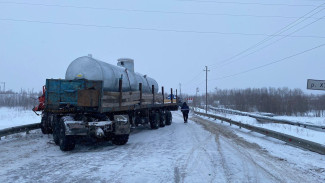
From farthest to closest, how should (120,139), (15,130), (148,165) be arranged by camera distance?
(15,130)
(120,139)
(148,165)

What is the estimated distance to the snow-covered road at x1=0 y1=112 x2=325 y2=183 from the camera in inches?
234

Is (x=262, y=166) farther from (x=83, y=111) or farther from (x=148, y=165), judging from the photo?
(x=83, y=111)

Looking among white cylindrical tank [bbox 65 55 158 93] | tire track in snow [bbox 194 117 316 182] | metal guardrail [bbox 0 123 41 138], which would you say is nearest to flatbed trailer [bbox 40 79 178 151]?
white cylindrical tank [bbox 65 55 158 93]

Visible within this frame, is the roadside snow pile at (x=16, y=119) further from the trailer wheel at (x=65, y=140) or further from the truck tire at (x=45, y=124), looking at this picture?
the trailer wheel at (x=65, y=140)

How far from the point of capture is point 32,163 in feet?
23.8

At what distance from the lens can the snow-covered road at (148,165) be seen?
5949 mm

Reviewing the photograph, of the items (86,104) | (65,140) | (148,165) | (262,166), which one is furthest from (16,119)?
(262,166)

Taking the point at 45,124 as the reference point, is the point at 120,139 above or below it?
below

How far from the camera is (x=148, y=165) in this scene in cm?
701

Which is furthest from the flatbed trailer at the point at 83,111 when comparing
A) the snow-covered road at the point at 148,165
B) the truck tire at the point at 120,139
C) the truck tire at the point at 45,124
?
the truck tire at the point at 45,124

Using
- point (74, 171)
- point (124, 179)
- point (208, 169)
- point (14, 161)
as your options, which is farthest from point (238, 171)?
point (14, 161)

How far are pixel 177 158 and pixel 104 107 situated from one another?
10.6 ft

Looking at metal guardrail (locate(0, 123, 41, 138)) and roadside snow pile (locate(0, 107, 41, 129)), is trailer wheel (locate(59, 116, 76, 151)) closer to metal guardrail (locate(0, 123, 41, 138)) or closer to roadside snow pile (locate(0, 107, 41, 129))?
metal guardrail (locate(0, 123, 41, 138))

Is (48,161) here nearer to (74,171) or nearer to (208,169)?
(74,171)
